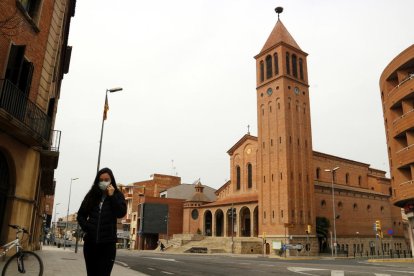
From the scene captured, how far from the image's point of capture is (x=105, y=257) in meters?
4.80

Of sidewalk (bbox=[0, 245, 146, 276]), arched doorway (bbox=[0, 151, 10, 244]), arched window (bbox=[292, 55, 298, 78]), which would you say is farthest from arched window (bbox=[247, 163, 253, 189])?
arched doorway (bbox=[0, 151, 10, 244])

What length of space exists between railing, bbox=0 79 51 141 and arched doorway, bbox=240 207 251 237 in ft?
142

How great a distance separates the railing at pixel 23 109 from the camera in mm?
10713

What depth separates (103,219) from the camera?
192 inches

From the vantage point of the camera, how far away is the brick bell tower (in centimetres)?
4606

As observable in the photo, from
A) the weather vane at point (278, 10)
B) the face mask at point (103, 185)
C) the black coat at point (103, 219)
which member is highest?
the weather vane at point (278, 10)

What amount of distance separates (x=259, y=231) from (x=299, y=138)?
44.8 ft

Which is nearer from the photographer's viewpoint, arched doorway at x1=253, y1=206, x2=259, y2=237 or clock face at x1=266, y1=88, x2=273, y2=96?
arched doorway at x1=253, y1=206, x2=259, y2=237

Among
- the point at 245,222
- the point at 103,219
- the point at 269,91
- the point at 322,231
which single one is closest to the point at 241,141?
the point at 269,91

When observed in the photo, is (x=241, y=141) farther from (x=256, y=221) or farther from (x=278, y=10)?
(x=278, y=10)

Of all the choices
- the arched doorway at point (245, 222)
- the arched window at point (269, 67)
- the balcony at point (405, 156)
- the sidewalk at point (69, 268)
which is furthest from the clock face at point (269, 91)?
the sidewalk at point (69, 268)

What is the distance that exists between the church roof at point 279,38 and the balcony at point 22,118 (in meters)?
44.4

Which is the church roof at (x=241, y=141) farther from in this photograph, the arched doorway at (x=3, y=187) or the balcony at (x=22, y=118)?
the arched doorway at (x=3, y=187)

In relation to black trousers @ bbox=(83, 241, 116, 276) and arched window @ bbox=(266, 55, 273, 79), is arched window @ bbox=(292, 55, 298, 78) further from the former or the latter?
black trousers @ bbox=(83, 241, 116, 276)
